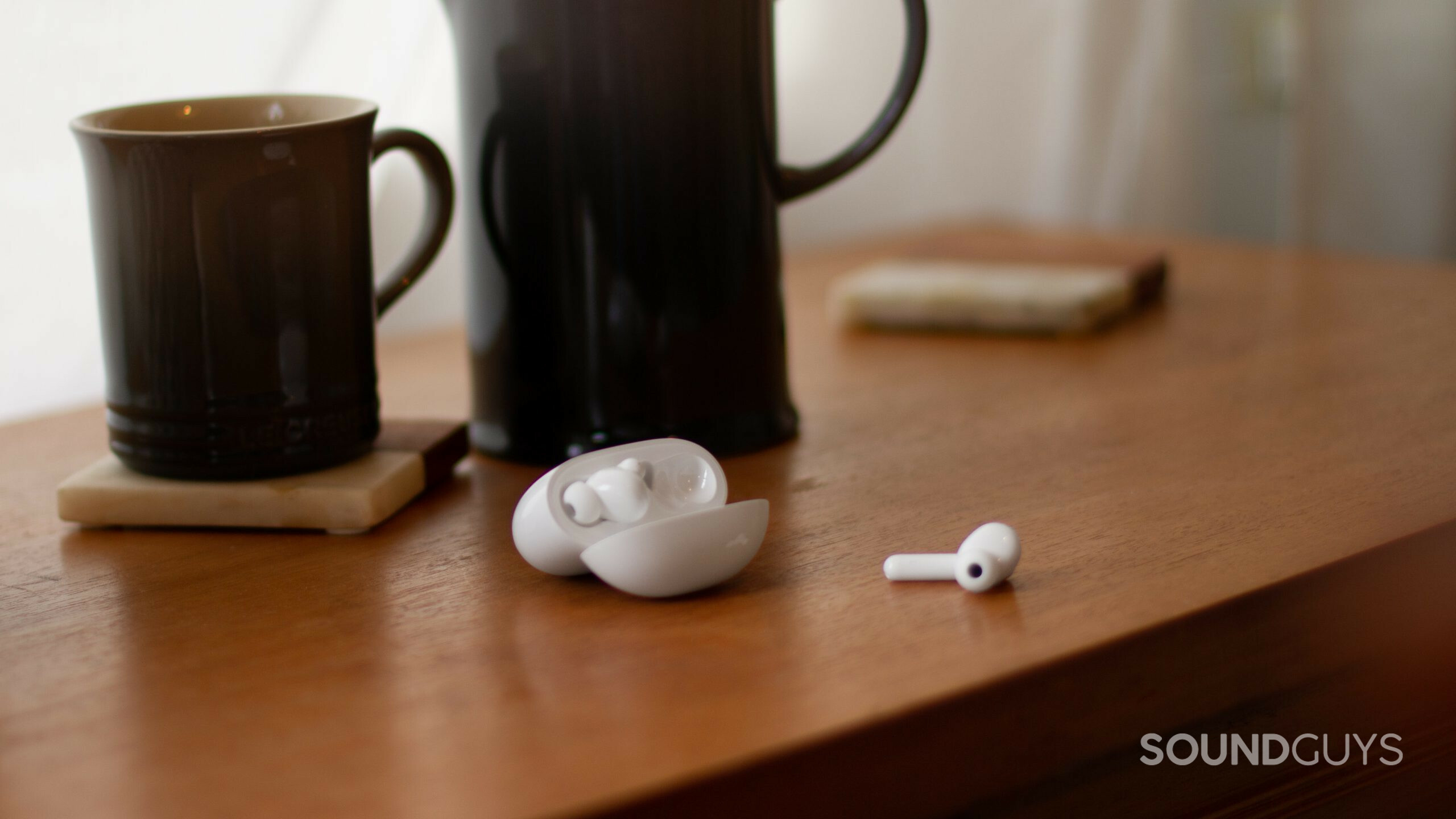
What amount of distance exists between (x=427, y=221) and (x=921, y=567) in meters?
0.29

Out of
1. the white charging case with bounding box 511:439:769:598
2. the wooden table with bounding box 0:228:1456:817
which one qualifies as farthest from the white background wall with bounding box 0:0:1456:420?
the white charging case with bounding box 511:439:769:598

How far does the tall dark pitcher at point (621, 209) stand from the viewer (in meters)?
0.57

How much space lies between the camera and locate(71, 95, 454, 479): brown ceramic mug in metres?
0.50

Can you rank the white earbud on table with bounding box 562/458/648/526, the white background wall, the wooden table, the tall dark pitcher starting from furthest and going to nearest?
the white background wall
the tall dark pitcher
the white earbud on table with bounding box 562/458/648/526
the wooden table

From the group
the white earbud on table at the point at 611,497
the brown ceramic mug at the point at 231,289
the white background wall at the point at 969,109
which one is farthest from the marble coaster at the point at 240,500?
the white background wall at the point at 969,109

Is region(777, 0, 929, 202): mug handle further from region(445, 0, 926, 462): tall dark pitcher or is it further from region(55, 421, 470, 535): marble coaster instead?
region(55, 421, 470, 535): marble coaster

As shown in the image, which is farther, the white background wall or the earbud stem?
the white background wall

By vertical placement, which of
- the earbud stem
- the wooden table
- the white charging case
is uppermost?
the white charging case

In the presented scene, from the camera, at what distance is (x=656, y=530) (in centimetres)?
43

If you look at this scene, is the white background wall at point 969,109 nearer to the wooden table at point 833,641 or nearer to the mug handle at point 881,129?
the wooden table at point 833,641

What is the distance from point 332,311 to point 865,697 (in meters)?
0.28

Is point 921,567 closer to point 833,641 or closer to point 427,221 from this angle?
point 833,641

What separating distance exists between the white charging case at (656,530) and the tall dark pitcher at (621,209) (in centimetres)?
11

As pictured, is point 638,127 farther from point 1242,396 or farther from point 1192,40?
point 1192,40
